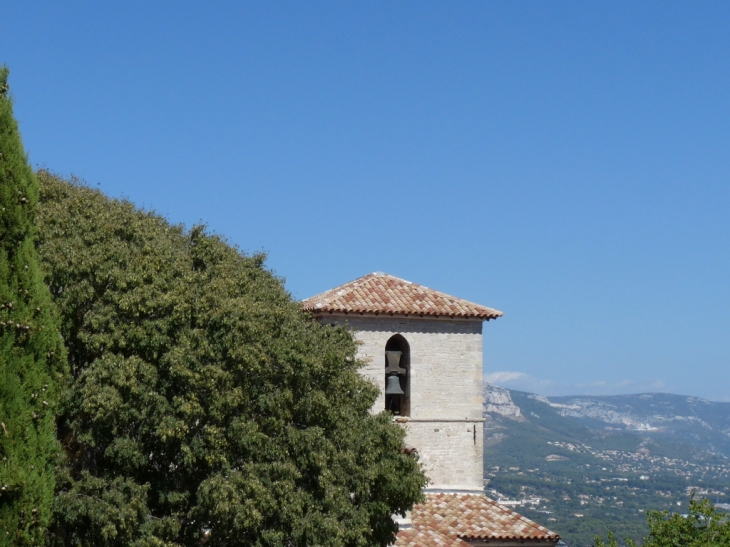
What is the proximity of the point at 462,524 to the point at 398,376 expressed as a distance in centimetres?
403

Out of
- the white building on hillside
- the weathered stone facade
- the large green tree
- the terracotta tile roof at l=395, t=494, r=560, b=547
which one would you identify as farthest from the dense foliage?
the large green tree

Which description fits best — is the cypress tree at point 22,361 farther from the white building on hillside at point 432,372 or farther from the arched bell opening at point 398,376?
the arched bell opening at point 398,376

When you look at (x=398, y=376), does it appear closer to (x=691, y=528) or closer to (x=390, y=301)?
(x=390, y=301)

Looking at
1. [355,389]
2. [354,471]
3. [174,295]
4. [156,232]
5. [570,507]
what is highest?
[156,232]

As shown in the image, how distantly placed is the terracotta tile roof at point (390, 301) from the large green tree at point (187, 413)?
583cm

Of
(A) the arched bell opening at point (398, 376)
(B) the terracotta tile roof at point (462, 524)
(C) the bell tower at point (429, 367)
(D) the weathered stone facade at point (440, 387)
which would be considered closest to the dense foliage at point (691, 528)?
(B) the terracotta tile roof at point (462, 524)

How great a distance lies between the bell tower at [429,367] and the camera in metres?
23.9

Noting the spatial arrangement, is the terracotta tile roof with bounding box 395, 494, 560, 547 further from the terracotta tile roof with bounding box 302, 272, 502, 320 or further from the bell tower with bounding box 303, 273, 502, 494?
the terracotta tile roof with bounding box 302, 272, 502, 320

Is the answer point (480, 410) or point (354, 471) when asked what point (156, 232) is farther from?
point (480, 410)

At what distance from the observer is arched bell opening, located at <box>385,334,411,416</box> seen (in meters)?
24.2

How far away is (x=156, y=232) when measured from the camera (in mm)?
18844

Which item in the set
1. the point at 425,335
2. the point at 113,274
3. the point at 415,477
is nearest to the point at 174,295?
the point at 113,274

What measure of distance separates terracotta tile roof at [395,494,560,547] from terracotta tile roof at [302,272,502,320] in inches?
179

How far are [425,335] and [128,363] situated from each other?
405 inches
